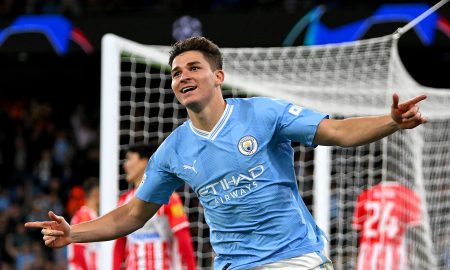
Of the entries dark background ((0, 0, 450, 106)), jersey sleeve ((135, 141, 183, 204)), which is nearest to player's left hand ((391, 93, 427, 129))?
jersey sleeve ((135, 141, 183, 204))

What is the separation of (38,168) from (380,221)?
8.91 m

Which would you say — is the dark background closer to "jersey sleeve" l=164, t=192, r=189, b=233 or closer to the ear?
"jersey sleeve" l=164, t=192, r=189, b=233

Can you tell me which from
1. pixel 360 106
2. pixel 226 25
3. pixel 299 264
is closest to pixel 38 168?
pixel 226 25

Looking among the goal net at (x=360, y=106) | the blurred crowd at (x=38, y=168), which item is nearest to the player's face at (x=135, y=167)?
the goal net at (x=360, y=106)

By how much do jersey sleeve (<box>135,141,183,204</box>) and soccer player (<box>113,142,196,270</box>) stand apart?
233cm

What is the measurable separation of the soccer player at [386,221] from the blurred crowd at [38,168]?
6.02 m

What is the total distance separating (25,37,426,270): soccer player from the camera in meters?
4.23

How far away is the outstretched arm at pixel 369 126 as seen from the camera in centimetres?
378

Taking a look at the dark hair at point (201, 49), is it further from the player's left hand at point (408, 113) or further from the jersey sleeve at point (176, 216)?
the jersey sleeve at point (176, 216)

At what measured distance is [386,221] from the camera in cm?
887

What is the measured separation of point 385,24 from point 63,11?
5476 millimetres

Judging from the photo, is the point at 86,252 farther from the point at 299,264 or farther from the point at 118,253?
the point at 299,264

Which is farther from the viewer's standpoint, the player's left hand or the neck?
the neck

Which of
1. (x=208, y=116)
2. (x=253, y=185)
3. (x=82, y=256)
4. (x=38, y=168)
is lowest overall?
(x=82, y=256)
